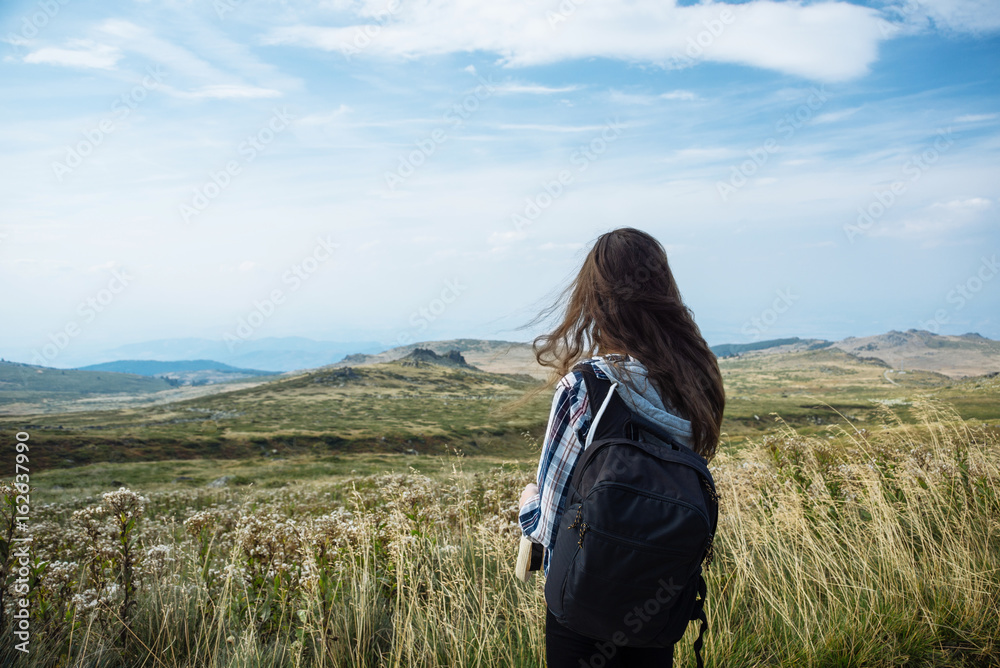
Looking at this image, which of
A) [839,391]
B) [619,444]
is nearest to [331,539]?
[619,444]

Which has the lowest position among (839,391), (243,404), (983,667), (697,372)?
(839,391)

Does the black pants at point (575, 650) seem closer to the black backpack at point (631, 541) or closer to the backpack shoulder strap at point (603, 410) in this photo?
the black backpack at point (631, 541)

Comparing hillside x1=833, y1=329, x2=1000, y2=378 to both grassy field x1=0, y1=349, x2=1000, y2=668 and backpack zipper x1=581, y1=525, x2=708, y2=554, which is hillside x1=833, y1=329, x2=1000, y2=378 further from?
backpack zipper x1=581, y1=525, x2=708, y2=554

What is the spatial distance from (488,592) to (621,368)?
3007mm

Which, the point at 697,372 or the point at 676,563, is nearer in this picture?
the point at 676,563

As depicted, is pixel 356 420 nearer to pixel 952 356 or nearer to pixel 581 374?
pixel 581 374

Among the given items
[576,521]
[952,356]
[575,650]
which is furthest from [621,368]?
[952,356]

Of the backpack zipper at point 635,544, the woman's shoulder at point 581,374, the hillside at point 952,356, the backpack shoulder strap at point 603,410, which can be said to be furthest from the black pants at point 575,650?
the hillside at point 952,356

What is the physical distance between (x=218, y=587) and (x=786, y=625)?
14.8ft

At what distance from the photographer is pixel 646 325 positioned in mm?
2371

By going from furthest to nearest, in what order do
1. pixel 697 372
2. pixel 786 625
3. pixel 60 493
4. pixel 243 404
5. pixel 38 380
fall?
pixel 38 380 → pixel 243 404 → pixel 60 493 → pixel 786 625 → pixel 697 372

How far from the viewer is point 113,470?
30156 millimetres

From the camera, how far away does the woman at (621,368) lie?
7.02ft

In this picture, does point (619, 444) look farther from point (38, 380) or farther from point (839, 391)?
point (38, 380)
